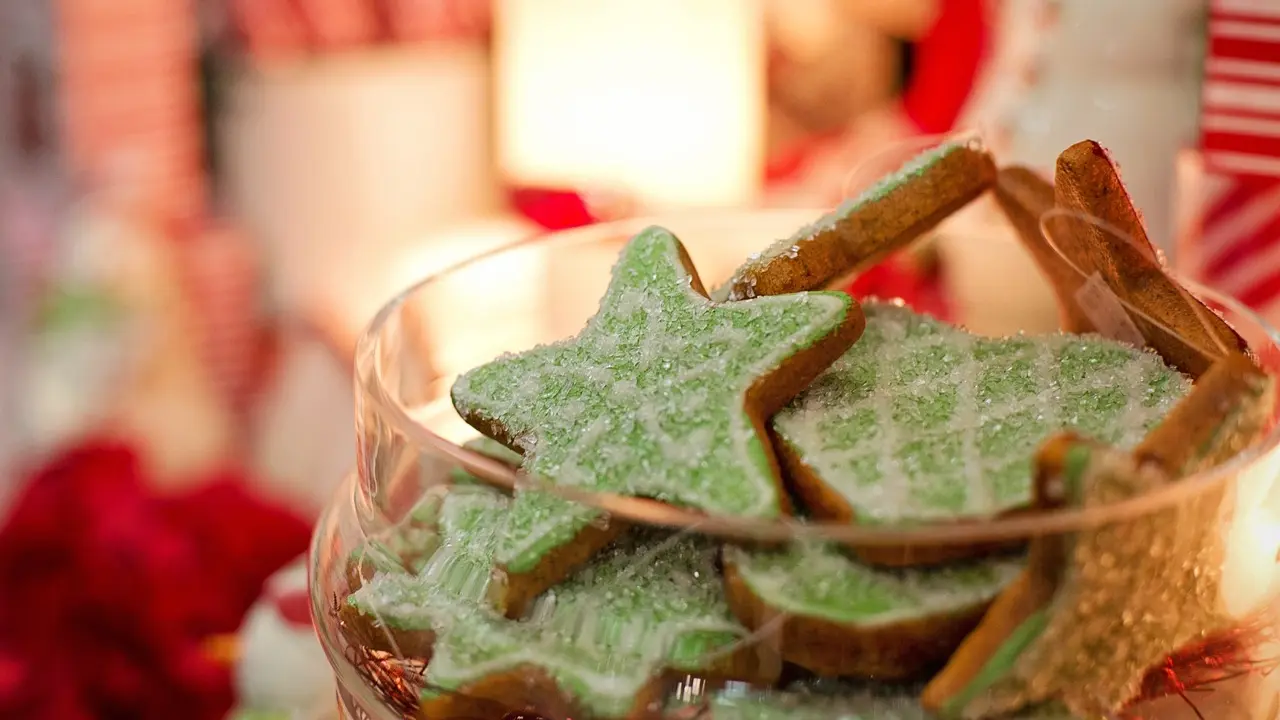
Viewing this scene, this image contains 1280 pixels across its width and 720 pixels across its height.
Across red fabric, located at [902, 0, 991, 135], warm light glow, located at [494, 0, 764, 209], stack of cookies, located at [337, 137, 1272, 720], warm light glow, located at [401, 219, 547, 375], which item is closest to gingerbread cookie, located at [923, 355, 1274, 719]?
stack of cookies, located at [337, 137, 1272, 720]

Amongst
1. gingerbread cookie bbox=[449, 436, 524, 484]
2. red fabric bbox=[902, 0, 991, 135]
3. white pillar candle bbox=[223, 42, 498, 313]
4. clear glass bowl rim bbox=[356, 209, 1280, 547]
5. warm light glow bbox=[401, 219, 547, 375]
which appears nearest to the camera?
clear glass bowl rim bbox=[356, 209, 1280, 547]

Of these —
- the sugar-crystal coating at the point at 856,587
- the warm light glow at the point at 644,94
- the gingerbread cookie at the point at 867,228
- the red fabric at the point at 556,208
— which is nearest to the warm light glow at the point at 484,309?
the gingerbread cookie at the point at 867,228

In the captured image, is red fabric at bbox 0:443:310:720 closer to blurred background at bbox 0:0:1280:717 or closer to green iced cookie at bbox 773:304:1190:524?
blurred background at bbox 0:0:1280:717

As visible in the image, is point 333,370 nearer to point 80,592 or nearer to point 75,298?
point 75,298


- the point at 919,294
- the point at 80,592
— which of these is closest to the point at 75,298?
the point at 80,592

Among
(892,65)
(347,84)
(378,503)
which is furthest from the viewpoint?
(892,65)

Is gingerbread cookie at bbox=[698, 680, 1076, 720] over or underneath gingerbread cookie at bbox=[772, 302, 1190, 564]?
underneath

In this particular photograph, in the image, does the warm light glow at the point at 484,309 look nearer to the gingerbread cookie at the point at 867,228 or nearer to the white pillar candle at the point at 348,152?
the gingerbread cookie at the point at 867,228
